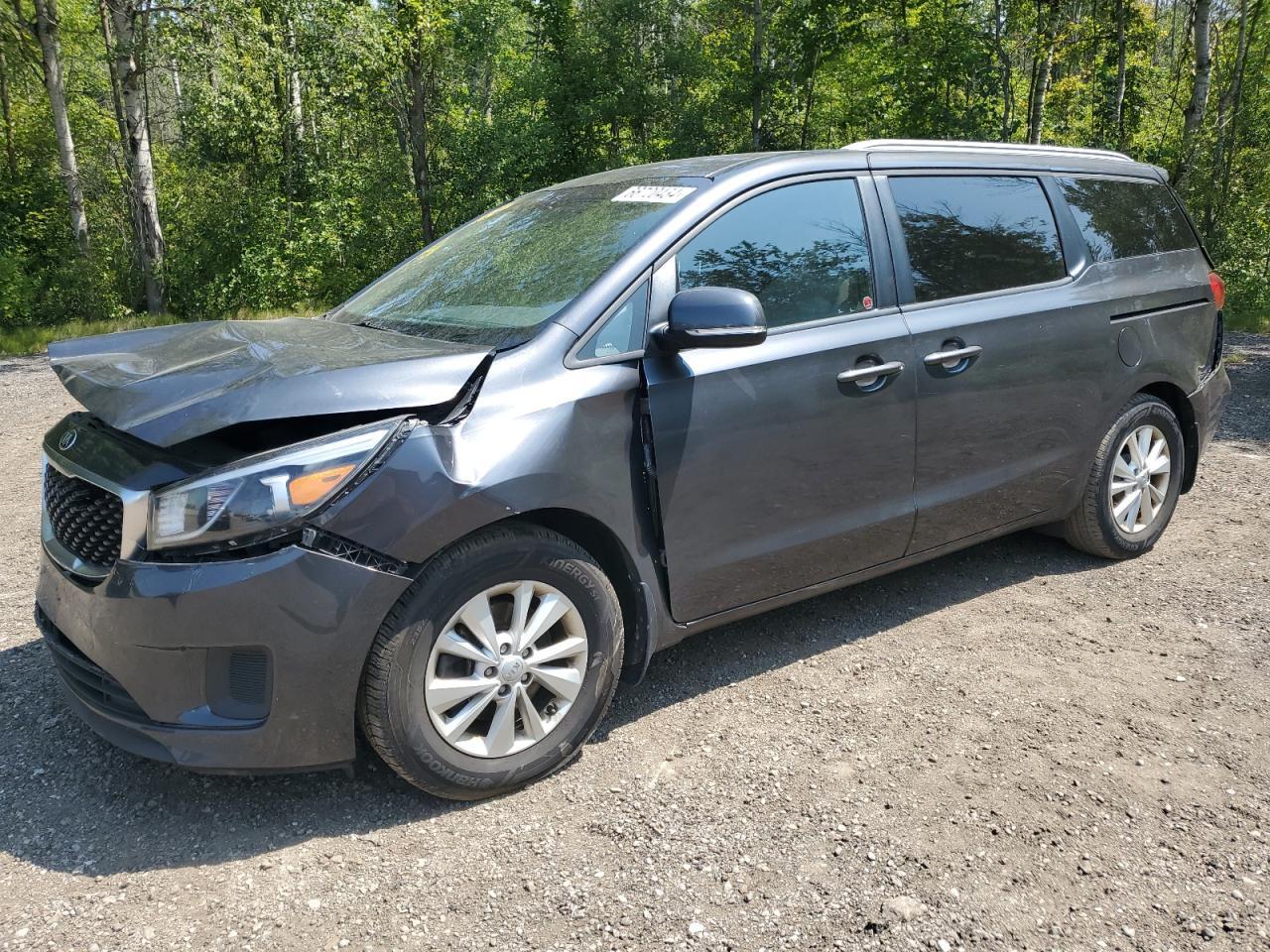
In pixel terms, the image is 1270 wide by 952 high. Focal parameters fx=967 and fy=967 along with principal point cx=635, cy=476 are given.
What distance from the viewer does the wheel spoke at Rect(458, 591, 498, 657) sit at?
2.71 metres

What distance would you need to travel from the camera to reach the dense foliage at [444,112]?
Answer: 19.3 m

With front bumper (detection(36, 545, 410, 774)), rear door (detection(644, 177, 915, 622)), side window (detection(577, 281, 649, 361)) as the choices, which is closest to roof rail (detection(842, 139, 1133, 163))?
rear door (detection(644, 177, 915, 622))

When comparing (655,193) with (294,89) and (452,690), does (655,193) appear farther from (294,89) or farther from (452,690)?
(294,89)

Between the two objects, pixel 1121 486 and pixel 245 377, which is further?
pixel 1121 486

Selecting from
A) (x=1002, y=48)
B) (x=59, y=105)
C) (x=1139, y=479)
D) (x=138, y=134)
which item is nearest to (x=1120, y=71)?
(x=1002, y=48)

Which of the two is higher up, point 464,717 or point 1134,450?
point 1134,450

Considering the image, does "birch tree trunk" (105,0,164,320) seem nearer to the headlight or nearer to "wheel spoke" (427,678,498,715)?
the headlight

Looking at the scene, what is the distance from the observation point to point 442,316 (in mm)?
3369

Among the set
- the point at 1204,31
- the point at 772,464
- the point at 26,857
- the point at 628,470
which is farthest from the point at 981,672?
the point at 1204,31

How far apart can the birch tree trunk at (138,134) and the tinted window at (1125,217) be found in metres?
17.7

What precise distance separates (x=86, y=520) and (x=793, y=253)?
2.40 meters

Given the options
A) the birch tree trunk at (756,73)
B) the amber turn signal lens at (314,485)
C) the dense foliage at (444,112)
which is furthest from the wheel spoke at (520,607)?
the birch tree trunk at (756,73)

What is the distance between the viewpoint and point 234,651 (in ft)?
8.18

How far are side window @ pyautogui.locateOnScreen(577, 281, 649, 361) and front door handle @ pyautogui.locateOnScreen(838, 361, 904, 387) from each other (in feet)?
2.60
